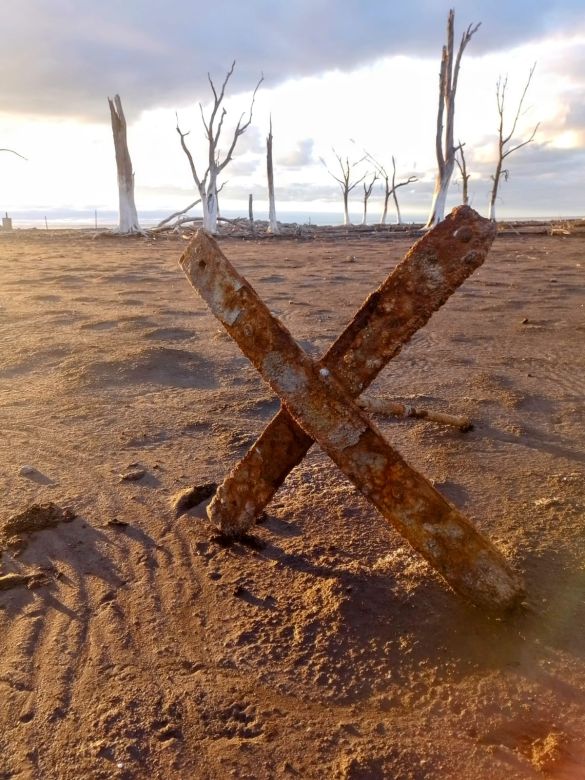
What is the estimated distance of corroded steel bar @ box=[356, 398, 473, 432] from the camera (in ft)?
12.9

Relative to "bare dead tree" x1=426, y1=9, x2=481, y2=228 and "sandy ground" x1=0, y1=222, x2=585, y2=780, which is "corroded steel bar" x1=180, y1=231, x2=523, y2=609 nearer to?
"sandy ground" x1=0, y1=222, x2=585, y2=780

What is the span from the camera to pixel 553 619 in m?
2.50

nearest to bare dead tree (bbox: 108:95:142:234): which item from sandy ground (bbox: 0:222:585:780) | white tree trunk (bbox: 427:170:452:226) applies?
white tree trunk (bbox: 427:170:452:226)

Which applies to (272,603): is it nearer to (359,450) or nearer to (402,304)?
(359,450)

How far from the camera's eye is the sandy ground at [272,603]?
2.01 metres

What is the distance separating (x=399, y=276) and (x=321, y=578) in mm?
1366

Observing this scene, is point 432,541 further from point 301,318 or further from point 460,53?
point 460,53

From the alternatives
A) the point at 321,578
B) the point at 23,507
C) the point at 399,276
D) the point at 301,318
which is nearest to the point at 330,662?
the point at 321,578

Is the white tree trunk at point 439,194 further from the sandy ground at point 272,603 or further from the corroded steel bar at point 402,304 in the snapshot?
the corroded steel bar at point 402,304

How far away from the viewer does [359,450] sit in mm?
2246

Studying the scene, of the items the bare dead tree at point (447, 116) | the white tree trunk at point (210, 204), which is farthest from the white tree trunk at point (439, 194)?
the white tree trunk at point (210, 204)

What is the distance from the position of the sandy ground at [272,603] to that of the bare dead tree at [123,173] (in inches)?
1014

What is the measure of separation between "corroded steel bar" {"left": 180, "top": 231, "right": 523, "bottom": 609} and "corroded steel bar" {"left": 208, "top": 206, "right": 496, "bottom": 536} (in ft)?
0.35

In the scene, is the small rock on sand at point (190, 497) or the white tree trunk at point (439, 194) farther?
the white tree trunk at point (439, 194)
